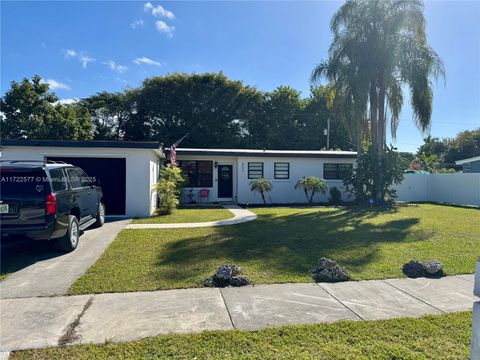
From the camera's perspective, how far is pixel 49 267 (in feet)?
20.1

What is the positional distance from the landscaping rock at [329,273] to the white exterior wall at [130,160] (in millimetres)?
8112

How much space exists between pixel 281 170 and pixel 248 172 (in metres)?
1.83

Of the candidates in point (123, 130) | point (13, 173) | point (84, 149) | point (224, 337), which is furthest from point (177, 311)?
point (123, 130)

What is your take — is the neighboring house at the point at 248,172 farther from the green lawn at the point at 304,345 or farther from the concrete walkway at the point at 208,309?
the green lawn at the point at 304,345

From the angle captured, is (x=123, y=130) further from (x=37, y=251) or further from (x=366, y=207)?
(x=37, y=251)

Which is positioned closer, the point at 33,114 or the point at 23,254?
the point at 23,254

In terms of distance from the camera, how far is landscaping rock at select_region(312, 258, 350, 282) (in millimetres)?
5434

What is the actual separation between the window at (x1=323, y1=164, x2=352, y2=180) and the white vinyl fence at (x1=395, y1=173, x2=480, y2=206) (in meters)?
3.98

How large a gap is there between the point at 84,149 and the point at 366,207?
40.1 feet

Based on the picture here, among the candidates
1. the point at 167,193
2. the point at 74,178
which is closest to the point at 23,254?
the point at 74,178

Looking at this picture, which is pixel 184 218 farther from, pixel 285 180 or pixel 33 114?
pixel 33 114

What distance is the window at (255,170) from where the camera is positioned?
17953 millimetres

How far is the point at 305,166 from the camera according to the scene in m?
18.4

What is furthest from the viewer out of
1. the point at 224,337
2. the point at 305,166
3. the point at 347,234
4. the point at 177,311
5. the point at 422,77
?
the point at 305,166
